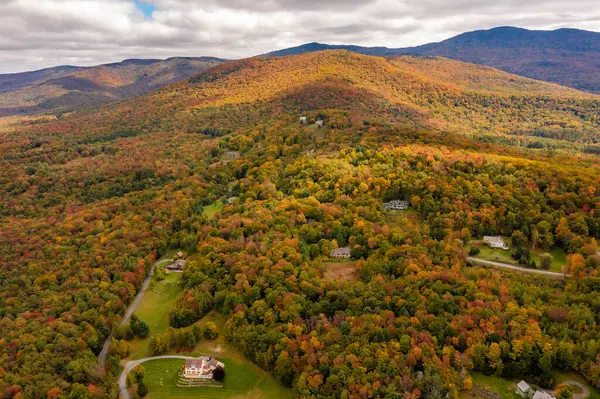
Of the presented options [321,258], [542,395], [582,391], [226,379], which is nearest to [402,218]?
[321,258]

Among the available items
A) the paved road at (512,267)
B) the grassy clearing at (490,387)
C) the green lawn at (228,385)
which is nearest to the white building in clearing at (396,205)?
the paved road at (512,267)

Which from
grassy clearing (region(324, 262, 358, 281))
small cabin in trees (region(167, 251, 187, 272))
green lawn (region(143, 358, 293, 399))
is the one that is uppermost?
grassy clearing (region(324, 262, 358, 281))

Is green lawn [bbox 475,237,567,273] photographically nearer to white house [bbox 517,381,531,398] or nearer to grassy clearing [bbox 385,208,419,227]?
grassy clearing [bbox 385,208,419,227]

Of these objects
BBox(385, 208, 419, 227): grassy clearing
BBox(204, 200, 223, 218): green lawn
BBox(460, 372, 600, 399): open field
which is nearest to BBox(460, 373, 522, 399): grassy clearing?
BBox(460, 372, 600, 399): open field

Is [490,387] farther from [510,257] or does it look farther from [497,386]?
[510,257]

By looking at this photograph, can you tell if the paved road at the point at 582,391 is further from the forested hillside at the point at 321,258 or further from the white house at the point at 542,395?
the white house at the point at 542,395

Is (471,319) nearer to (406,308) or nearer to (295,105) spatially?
(406,308)

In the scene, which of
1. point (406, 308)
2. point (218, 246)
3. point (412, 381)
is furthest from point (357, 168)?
point (412, 381)
